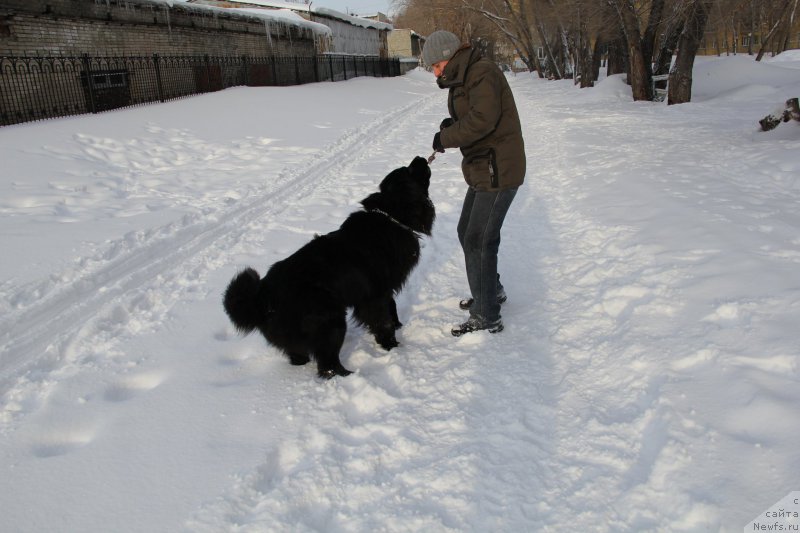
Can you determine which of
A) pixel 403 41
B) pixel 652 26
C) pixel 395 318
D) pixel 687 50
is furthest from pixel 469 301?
pixel 403 41

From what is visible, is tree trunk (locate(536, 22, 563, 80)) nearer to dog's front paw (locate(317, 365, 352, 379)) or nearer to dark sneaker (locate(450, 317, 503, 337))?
dark sneaker (locate(450, 317, 503, 337))

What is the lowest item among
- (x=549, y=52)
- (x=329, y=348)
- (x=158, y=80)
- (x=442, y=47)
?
(x=329, y=348)

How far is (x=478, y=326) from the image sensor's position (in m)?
3.73

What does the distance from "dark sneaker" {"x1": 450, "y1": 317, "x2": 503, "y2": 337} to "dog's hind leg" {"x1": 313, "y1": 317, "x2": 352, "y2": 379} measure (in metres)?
0.95

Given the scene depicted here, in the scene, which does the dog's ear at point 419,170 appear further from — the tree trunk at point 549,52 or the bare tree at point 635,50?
the tree trunk at point 549,52

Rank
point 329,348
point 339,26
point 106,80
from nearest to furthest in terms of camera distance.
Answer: point 329,348, point 106,80, point 339,26

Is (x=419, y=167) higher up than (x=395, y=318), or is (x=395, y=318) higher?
(x=419, y=167)

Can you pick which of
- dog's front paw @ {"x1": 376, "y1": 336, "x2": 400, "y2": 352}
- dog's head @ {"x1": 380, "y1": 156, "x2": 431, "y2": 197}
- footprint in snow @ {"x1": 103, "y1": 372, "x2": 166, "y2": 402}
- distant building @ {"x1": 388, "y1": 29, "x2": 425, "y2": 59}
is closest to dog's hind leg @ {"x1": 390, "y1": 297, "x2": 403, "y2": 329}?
dog's front paw @ {"x1": 376, "y1": 336, "x2": 400, "y2": 352}

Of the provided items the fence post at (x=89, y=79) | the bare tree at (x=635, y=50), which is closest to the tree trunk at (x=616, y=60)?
the bare tree at (x=635, y=50)

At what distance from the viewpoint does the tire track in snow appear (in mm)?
3541

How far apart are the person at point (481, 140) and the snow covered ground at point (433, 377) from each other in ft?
1.98

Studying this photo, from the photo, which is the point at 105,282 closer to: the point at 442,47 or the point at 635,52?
the point at 442,47

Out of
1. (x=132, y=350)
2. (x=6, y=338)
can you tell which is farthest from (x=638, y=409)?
(x=6, y=338)

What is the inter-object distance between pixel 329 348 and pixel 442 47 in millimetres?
2194
